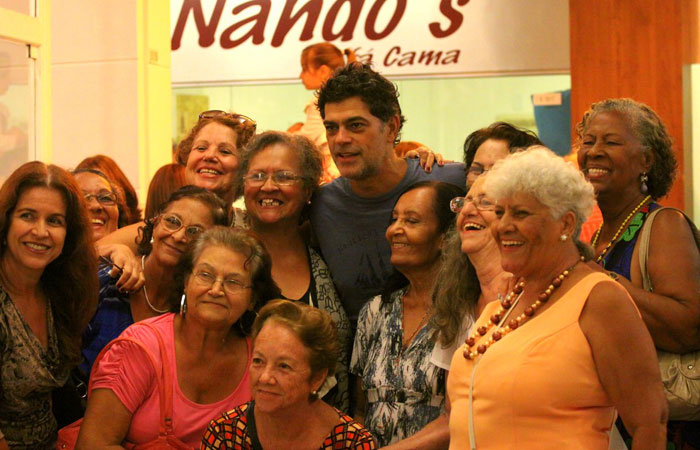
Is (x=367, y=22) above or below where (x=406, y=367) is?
above

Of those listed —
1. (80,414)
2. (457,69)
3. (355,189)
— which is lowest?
(80,414)

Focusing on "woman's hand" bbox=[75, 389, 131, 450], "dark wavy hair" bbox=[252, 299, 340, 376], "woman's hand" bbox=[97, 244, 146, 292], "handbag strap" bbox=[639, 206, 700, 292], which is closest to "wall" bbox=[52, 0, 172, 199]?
"woman's hand" bbox=[97, 244, 146, 292]

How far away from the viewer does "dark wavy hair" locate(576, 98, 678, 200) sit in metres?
3.56

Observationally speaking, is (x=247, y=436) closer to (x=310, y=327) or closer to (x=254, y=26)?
(x=310, y=327)

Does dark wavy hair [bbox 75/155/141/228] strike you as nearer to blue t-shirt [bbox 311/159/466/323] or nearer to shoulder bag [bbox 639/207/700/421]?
blue t-shirt [bbox 311/159/466/323]

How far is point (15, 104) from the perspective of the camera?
5.59m

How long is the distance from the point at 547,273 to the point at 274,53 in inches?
236

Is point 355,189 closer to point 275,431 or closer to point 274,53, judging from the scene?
point 275,431

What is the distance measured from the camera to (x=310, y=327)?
3.10m

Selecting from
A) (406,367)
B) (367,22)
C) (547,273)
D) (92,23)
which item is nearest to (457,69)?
(367,22)

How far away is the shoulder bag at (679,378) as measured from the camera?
3256mm

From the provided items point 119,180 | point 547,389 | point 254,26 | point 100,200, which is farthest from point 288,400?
point 254,26

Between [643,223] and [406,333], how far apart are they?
0.95 meters

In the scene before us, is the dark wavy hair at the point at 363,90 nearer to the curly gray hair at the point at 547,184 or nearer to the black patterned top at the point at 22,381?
the curly gray hair at the point at 547,184
